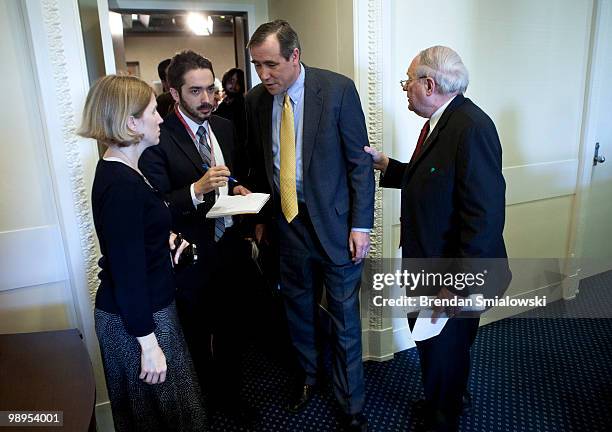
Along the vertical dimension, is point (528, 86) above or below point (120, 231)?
above

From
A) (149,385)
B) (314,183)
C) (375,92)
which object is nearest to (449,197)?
(314,183)

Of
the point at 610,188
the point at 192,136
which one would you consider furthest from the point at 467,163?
the point at 610,188

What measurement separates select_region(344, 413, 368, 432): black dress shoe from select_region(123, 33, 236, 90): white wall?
16.9 feet

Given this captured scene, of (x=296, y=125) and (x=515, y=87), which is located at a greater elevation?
(x=515, y=87)

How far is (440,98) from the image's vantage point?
1559mm

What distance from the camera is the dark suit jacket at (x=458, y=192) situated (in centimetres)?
142

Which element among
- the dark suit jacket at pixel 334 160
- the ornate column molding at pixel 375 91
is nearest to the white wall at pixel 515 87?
the ornate column molding at pixel 375 91

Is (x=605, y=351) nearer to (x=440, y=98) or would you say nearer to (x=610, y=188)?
(x=610, y=188)

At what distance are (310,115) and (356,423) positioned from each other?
4.33 feet

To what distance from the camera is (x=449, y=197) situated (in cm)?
150

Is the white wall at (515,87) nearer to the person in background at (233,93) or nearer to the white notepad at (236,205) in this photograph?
the white notepad at (236,205)

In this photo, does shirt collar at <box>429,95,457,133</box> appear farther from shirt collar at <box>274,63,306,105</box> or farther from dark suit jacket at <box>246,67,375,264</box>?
shirt collar at <box>274,63,306,105</box>

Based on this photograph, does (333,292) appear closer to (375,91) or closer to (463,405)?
(463,405)

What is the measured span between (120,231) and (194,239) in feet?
2.09
